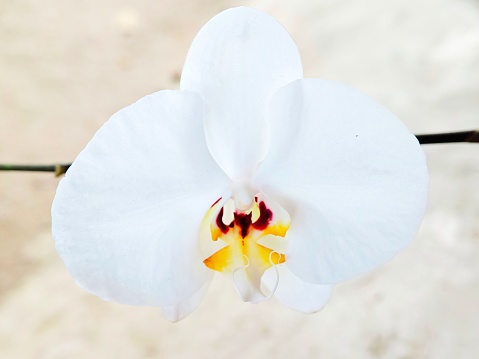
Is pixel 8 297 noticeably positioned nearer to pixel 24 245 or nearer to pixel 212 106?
pixel 24 245

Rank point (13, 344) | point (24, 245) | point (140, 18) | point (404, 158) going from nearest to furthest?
point (404, 158)
point (13, 344)
point (24, 245)
point (140, 18)

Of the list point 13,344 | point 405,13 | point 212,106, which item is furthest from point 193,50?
point 405,13

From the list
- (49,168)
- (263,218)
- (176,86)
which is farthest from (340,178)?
(176,86)

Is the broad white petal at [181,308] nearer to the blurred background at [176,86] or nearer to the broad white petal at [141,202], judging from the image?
the broad white petal at [141,202]

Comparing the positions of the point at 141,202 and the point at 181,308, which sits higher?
the point at 141,202

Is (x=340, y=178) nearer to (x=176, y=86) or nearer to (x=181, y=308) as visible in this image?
(x=181, y=308)

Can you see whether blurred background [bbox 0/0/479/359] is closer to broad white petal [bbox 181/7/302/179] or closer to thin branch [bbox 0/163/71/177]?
thin branch [bbox 0/163/71/177]
